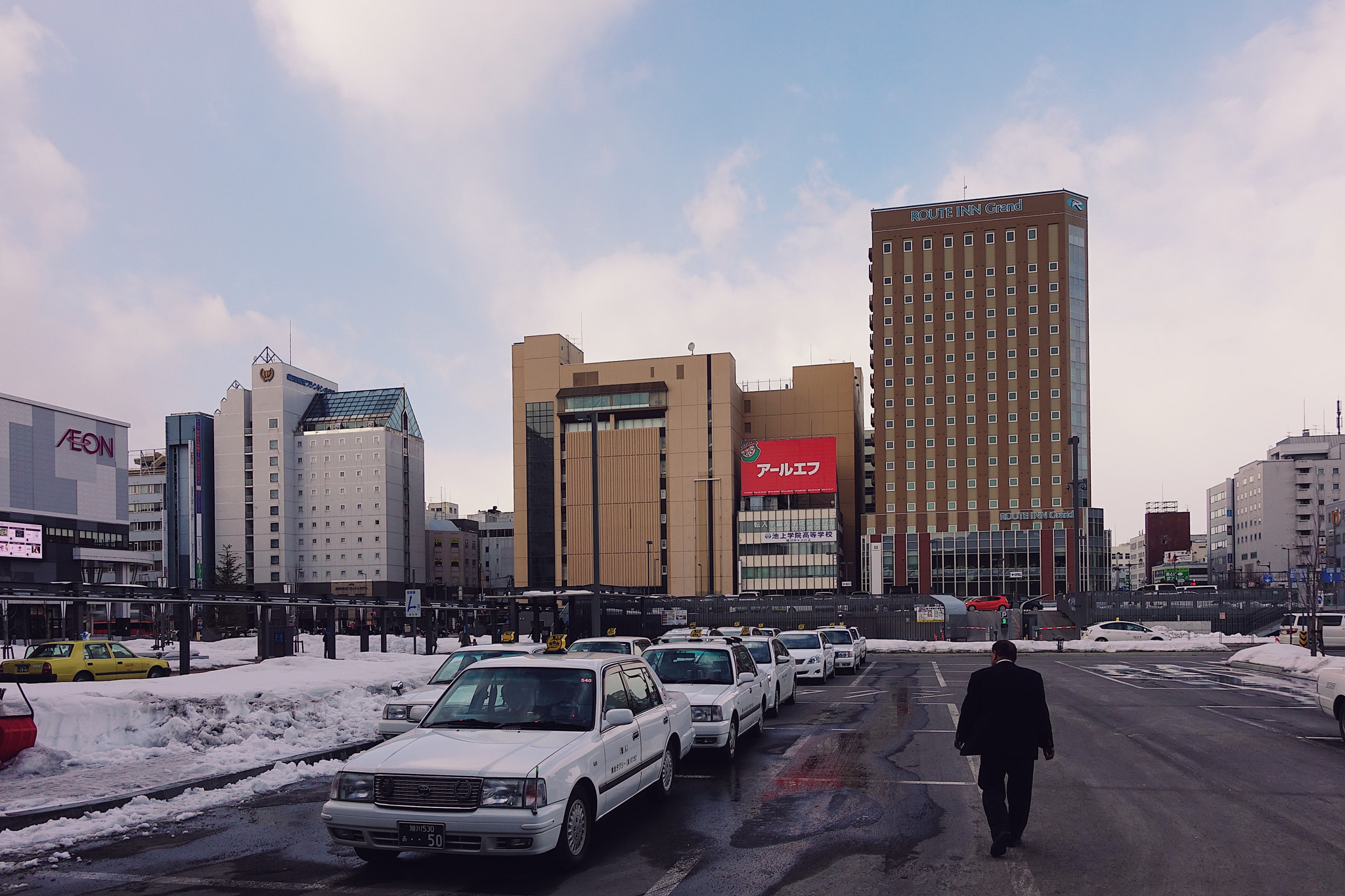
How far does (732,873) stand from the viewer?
7.62m

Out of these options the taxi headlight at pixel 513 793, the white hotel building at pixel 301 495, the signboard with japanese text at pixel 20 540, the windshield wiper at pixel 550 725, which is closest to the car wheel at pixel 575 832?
the taxi headlight at pixel 513 793

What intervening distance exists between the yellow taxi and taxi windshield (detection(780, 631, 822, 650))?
16586mm

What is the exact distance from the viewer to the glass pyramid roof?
397ft

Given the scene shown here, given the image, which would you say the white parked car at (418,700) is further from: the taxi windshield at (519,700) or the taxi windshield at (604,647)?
the taxi windshield at (604,647)

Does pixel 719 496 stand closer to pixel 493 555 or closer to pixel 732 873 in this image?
pixel 493 555

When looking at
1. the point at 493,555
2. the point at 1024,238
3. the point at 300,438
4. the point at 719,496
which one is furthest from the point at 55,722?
the point at 493,555

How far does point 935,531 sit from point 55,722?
313ft

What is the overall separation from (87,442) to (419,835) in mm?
79374

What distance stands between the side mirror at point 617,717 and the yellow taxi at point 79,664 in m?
21.8

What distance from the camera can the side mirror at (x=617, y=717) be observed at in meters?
8.68

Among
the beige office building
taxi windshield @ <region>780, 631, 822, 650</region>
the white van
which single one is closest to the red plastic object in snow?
taxi windshield @ <region>780, 631, 822, 650</region>

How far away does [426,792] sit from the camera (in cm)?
736

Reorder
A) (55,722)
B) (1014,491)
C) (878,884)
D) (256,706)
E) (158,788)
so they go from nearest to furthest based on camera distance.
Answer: (878,884) → (158,788) → (55,722) → (256,706) → (1014,491)

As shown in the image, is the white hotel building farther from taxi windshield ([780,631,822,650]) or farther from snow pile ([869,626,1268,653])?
taxi windshield ([780,631,822,650])
